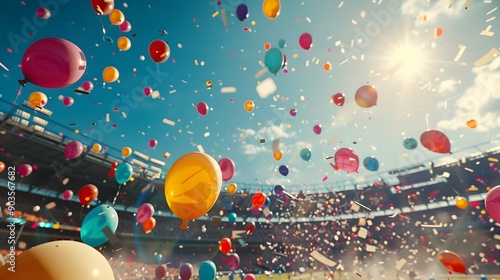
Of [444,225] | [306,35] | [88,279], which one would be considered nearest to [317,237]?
[444,225]

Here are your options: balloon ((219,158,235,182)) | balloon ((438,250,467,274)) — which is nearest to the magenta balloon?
balloon ((219,158,235,182))

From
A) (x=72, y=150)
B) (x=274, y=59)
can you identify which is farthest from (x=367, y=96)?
(x=72, y=150)

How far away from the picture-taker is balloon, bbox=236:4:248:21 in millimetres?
4762

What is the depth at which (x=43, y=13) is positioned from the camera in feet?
15.5

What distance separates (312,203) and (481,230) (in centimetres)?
1365

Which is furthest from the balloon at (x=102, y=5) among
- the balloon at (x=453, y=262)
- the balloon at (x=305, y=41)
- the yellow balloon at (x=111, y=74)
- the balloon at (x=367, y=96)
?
the balloon at (x=453, y=262)

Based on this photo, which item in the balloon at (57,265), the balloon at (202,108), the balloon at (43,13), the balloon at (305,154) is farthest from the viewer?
the balloon at (305,154)

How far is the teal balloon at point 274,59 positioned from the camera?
16.0 ft

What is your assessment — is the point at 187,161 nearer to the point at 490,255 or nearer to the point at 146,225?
the point at 146,225

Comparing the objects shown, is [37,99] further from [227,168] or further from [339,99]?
[339,99]

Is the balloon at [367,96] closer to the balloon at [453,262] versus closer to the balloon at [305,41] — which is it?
the balloon at [305,41]

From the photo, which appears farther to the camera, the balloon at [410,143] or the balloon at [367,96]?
the balloon at [410,143]

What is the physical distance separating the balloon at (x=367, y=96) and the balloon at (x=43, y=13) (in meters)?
6.44

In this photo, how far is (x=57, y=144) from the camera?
13.3 meters
